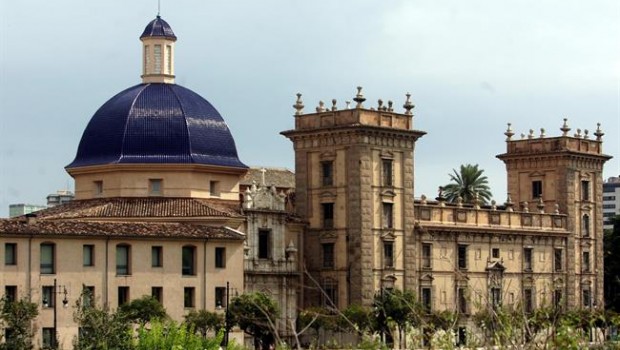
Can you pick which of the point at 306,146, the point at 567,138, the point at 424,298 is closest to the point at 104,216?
the point at 306,146

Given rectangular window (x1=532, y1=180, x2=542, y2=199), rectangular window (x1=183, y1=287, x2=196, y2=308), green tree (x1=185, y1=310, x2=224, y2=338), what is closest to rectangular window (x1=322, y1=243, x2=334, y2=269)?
rectangular window (x1=183, y1=287, x2=196, y2=308)

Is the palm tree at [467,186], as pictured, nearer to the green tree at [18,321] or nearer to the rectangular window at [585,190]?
the rectangular window at [585,190]

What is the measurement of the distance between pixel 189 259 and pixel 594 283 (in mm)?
36016

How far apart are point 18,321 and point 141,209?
16685 mm

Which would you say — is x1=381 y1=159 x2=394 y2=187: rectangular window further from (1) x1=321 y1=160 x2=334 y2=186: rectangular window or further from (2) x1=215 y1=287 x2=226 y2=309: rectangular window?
(2) x1=215 y1=287 x2=226 y2=309: rectangular window

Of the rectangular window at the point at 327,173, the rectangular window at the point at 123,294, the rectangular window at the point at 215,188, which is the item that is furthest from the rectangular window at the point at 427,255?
the rectangular window at the point at 123,294

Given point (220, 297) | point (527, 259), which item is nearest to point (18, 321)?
point (220, 297)

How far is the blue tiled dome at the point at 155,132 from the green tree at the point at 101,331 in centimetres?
1778

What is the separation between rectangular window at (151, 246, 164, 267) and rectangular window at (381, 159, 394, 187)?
15435 millimetres

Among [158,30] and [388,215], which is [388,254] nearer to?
[388,215]

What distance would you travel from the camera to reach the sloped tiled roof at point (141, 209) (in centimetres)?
7519

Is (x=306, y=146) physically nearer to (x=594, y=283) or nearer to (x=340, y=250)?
(x=340, y=250)

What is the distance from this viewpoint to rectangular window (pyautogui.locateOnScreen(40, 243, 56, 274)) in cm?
6631

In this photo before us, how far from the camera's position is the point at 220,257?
238 feet
